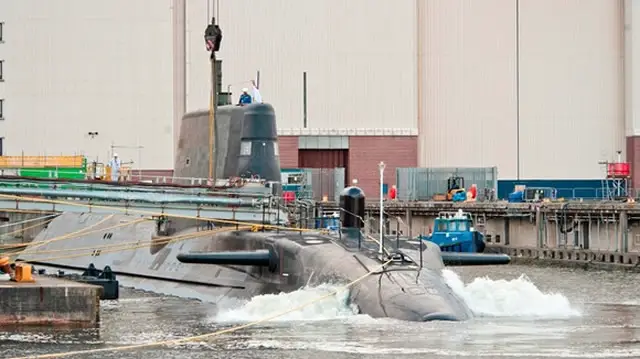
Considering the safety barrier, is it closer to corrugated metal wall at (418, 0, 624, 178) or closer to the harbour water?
corrugated metal wall at (418, 0, 624, 178)

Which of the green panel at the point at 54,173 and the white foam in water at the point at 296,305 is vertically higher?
the green panel at the point at 54,173

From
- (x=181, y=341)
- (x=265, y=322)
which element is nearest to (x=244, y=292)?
(x=265, y=322)

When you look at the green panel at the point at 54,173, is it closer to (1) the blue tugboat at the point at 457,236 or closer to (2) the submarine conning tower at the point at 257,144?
(1) the blue tugboat at the point at 457,236

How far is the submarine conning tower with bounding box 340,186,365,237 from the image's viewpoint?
26.5 m

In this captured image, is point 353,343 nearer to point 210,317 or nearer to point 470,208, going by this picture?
point 210,317

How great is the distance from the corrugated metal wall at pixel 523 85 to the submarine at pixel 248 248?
26252 millimetres

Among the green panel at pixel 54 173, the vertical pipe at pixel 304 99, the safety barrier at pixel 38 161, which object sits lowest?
the green panel at pixel 54 173

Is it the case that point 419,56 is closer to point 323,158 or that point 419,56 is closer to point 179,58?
point 323,158

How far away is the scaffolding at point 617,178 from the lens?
62844 millimetres

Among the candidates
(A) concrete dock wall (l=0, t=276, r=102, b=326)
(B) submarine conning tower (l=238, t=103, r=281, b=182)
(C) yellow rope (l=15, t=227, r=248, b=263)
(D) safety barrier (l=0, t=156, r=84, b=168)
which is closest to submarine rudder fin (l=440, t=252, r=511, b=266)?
(C) yellow rope (l=15, t=227, r=248, b=263)

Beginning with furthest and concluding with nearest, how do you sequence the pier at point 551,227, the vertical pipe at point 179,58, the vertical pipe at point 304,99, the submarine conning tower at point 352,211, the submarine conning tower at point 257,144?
1. the vertical pipe at point 304,99
2. the vertical pipe at point 179,58
3. the pier at point 551,227
4. the submarine conning tower at point 257,144
5. the submarine conning tower at point 352,211

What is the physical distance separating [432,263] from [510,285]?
1486mm

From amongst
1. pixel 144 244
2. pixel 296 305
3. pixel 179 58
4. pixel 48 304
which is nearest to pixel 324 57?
pixel 179 58

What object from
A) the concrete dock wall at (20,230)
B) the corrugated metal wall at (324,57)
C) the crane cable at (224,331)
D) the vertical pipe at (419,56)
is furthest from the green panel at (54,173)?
the crane cable at (224,331)
